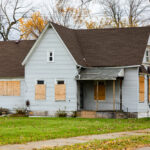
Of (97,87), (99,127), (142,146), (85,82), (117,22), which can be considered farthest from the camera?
(117,22)

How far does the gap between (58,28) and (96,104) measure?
6727 mm

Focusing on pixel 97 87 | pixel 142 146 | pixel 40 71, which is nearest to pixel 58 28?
pixel 40 71

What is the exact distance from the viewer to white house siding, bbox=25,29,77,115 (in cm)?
3438

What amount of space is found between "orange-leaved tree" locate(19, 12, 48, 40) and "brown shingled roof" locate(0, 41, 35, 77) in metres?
16.3

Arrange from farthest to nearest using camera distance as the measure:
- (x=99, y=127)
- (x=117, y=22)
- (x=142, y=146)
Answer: (x=117, y=22)
(x=99, y=127)
(x=142, y=146)

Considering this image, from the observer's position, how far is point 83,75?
112ft

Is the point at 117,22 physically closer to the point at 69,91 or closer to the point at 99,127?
the point at 69,91

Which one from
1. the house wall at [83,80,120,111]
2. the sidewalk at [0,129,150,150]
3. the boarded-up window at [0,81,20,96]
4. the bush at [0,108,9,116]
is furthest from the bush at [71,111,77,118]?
the sidewalk at [0,129,150,150]

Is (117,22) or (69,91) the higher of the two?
(117,22)

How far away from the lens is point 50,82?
115 ft

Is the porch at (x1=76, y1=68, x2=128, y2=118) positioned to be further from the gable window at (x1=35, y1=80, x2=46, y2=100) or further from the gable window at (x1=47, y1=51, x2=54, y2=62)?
the gable window at (x1=35, y1=80, x2=46, y2=100)

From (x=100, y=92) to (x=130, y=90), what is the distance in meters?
2.53

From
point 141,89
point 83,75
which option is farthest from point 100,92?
point 141,89

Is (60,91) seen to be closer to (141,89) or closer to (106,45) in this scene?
(106,45)
